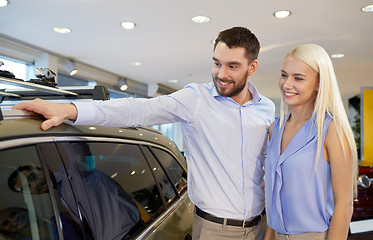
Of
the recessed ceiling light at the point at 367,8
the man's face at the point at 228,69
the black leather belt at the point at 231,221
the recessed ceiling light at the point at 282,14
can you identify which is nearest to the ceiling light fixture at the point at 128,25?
the recessed ceiling light at the point at 282,14

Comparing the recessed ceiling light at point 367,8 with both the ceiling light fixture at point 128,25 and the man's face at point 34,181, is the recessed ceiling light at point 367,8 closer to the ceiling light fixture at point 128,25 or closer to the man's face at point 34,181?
the ceiling light fixture at point 128,25

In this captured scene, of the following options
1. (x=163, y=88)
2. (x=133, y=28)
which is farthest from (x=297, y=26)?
(x=163, y=88)

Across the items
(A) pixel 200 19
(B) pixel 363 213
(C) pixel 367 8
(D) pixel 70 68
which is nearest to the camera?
(B) pixel 363 213

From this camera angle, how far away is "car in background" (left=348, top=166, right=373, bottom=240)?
248 centimetres

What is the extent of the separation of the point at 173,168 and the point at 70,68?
5.62 metres

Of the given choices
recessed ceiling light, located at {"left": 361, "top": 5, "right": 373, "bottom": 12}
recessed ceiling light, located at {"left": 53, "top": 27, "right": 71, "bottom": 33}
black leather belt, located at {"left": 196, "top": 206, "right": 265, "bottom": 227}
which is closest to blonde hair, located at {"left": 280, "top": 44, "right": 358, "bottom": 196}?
black leather belt, located at {"left": 196, "top": 206, "right": 265, "bottom": 227}

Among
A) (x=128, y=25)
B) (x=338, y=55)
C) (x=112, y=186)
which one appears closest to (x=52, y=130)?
(x=112, y=186)

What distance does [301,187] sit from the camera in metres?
1.34

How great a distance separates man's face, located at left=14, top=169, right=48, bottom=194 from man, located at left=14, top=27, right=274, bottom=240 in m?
0.59

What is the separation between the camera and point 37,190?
3.03 feet

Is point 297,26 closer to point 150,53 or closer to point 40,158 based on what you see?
point 150,53

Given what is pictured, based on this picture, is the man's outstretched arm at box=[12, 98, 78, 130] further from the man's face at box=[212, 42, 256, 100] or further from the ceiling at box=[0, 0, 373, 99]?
the ceiling at box=[0, 0, 373, 99]

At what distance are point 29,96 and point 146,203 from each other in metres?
0.68

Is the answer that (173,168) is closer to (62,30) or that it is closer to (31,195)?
(31,195)
